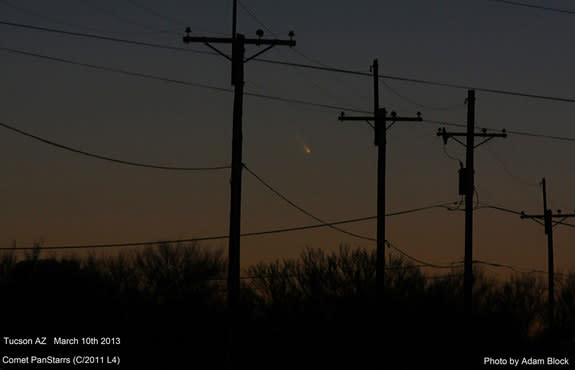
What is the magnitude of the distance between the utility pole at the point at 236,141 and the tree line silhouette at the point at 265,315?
1048 inches

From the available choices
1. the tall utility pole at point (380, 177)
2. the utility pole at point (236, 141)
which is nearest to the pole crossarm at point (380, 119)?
the tall utility pole at point (380, 177)

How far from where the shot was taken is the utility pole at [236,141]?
2900 centimetres

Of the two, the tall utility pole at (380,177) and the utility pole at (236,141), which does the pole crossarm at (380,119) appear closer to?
the tall utility pole at (380,177)

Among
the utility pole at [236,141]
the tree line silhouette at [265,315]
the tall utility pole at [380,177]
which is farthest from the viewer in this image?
the tree line silhouette at [265,315]

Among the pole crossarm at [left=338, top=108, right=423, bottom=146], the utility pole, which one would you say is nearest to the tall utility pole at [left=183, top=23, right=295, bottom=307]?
the utility pole

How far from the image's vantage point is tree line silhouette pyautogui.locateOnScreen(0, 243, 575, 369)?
5916 cm

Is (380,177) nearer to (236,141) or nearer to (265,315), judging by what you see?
(236,141)

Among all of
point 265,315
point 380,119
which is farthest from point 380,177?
point 265,315

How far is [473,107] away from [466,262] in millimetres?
5747

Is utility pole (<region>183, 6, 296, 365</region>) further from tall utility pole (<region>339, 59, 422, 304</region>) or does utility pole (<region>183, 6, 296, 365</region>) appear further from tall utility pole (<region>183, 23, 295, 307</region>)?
tall utility pole (<region>339, 59, 422, 304</region>)

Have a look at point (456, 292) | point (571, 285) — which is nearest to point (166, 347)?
point (456, 292)

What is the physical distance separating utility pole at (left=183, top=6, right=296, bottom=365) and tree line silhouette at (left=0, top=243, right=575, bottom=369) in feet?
Result: 87.3

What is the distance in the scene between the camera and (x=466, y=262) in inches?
1540

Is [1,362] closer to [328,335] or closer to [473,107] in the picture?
[328,335]
